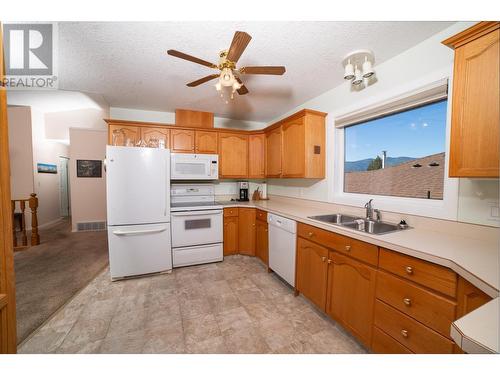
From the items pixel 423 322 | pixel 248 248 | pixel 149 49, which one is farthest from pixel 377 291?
pixel 149 49

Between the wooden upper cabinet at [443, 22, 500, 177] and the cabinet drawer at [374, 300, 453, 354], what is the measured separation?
879 millimetres

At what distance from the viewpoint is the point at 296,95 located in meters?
2.58

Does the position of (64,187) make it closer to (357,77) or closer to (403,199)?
(357,77)

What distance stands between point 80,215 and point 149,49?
15.1ft

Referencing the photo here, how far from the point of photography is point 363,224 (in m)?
1.86

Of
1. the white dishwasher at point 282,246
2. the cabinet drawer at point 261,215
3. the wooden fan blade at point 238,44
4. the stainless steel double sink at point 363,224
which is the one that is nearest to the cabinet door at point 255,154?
the cabinet drawer at point 261,215

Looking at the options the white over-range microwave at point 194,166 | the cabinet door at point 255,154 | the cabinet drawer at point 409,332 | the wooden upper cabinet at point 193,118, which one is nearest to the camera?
the cabinet drawer at point 409,332

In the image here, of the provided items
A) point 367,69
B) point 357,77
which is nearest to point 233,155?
point 357,77

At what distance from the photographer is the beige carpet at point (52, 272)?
5.88ft

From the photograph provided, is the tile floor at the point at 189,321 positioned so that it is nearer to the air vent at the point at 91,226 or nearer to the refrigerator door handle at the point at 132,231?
the refrigerator door handle at the point at 132,231

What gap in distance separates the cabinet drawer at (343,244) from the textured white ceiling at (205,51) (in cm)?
156

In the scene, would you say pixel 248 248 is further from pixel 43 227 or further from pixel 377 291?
pixel 43 227

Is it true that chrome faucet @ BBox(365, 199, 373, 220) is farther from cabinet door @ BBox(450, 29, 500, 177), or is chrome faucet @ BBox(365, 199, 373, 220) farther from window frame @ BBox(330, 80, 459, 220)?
cabinet door @ BBox(450, 29, 500, 177)
